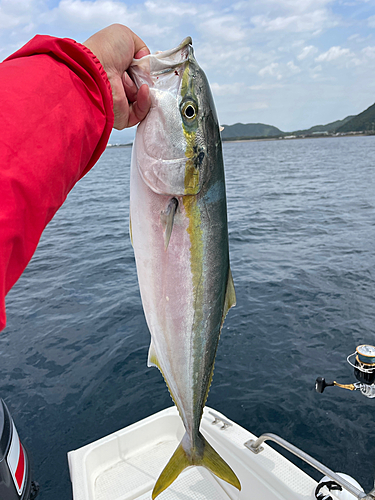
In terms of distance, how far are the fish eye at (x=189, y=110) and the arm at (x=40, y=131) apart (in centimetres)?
46

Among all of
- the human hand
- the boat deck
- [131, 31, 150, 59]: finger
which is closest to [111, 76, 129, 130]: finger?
the human hand

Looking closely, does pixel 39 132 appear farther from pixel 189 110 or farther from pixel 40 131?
pixel 189 110

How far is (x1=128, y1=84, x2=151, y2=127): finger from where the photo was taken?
171 cm

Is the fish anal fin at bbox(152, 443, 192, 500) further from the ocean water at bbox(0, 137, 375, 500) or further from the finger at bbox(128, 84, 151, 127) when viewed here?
the ocean water at bbox(0, 137, 375, 500)

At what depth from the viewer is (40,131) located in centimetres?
108

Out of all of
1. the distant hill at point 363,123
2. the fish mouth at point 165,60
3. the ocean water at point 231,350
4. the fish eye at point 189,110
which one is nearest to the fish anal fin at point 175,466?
the fish eye at point 189,110

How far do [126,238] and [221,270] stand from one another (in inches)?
679

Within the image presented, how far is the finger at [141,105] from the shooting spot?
1709mm

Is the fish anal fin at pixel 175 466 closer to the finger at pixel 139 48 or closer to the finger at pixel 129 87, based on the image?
the finger at pixel 129 87

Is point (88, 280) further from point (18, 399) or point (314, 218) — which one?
point (314, 218)

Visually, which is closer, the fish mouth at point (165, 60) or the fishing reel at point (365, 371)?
the fish mouth at point (165, 60)

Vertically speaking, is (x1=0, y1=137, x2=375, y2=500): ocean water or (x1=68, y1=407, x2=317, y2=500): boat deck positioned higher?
(x1=68, y1=407, x2=317, y2=500): boat deck

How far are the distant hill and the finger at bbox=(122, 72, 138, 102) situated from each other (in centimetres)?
18891

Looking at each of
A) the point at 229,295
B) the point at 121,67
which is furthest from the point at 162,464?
the point at 121,67
